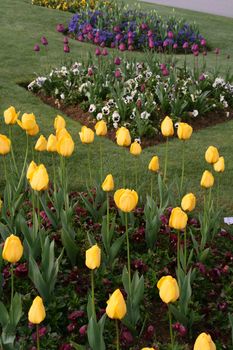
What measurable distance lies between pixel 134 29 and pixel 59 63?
6.74 ft

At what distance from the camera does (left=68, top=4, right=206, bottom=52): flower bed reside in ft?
31.6

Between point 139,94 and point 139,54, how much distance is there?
3465 millimetres

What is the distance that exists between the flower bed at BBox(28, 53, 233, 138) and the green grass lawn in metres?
0.24

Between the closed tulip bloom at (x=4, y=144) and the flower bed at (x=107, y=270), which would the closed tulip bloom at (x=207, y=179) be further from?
the closed tulip bloom at (x=4, y=144)

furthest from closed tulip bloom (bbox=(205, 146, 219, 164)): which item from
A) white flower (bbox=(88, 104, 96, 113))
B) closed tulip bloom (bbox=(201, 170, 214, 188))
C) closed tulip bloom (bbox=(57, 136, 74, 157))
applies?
white flower (bbox=(88, 104, 96, 113))

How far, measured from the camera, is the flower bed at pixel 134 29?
963 centimetres

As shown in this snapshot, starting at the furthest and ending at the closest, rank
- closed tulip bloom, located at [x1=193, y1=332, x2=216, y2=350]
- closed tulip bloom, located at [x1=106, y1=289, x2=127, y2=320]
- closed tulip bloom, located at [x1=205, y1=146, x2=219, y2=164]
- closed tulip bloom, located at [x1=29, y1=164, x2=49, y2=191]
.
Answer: closed tulip bloom, located at [x1=205, y1=146, x2=219, y2=164] → closed tulip bloom, located at [x1=29, y1=164, x2=49, y2=191] → closed tulip bloom, located at [x1=106, y1=289, x2=127, y2=320] → closed tulip bloom, located at [x1=193, y1=332, x2=216, y2=350]

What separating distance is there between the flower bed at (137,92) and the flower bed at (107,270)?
219 centimetres

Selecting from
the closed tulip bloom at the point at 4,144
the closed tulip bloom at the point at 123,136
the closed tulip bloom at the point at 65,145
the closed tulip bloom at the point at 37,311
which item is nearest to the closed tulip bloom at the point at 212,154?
the closed tulip bloom at the point at 123,136

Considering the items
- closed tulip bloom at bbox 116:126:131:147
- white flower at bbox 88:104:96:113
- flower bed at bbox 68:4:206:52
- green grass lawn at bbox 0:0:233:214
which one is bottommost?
green grass lawn at bbox 0:0:233:214

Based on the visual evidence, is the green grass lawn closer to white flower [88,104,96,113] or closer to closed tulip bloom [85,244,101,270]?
white flower [88,104,96,113]

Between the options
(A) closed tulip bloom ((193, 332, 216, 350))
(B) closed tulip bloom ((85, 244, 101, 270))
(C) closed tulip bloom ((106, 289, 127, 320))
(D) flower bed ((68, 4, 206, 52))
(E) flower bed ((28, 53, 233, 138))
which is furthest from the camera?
(D) flower bed ((68, 4, 206, 52))

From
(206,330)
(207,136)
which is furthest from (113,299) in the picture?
(207,136)

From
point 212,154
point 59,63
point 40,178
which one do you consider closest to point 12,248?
point 40,178
